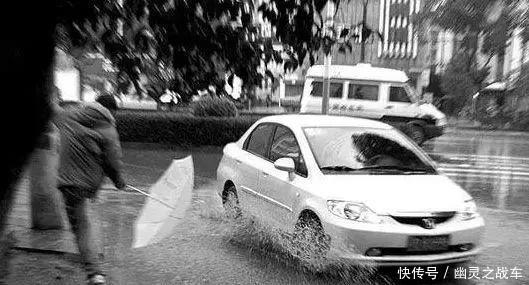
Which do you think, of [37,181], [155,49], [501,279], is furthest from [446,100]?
[37,181]

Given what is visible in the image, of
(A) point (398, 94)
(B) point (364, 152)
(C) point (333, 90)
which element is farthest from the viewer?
(C) point (333, 90)

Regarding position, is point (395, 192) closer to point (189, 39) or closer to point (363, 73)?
point (189, 39)

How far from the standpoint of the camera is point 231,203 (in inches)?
295

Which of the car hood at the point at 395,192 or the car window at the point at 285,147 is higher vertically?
the car window at the point at 285,147

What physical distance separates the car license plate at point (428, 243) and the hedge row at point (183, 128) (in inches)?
438

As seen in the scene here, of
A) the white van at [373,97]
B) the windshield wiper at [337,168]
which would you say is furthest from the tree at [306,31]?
the white van at [373,97]

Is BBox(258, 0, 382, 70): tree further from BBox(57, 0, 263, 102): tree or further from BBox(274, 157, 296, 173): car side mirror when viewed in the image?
BBox(274, 157, 296, 173): car side mirror

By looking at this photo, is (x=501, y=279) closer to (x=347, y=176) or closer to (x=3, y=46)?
(x=347, y=176)

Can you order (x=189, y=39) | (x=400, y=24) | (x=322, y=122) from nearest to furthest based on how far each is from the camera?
(x=189, y=39)
(x=400, y=24)
(x=322, y=122)

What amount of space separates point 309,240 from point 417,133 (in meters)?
13.1

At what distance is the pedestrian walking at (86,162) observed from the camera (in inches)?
188

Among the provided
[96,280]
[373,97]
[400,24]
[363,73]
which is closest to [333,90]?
[363,73]

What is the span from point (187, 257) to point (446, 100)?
13.3 feet

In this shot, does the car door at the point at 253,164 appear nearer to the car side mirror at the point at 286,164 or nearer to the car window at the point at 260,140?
the car window at the point at 260,140
